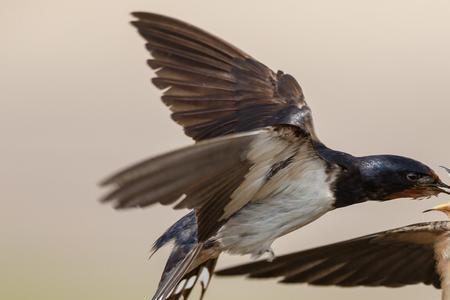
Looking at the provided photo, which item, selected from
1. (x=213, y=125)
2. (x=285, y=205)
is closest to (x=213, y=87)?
(x=213, y=125)

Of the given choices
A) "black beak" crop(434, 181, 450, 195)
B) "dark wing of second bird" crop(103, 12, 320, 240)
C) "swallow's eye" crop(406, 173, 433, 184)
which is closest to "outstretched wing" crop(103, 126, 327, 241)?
"dark wing of second bird" crop(103, 12, 320, 240)

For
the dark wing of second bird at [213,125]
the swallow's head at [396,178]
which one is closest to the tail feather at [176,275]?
the dark wing of second bird at [213,125]

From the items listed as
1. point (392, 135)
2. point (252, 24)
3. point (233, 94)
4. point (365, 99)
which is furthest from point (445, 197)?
point (252, 24)

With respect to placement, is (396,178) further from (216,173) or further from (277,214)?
(216,173)

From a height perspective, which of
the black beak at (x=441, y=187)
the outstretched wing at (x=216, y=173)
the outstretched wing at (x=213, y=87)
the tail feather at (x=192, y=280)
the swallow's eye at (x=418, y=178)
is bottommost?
the tail feather at (x=192, y=280)

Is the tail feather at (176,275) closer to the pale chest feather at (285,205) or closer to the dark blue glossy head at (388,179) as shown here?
the pale chest feather at (285,205)

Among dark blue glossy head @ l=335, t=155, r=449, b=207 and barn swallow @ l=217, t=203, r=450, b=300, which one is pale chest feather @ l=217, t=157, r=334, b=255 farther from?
barn swallow @ l=217, t=203, r=450, b=300

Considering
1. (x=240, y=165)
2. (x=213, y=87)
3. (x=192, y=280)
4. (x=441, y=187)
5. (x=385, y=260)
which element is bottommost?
(x=385, y=260)
